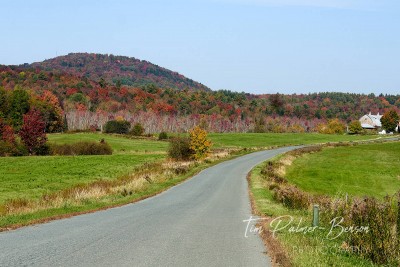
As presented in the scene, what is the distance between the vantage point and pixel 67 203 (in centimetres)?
1961

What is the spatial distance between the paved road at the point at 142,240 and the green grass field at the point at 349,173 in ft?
54.0

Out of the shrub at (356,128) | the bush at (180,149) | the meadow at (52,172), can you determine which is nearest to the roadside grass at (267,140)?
the shrub at (356,128)

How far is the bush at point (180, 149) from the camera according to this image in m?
58.4

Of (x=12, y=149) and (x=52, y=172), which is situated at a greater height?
(x=12, y=149)

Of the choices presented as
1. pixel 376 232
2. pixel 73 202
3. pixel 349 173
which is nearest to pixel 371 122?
pixel 349 173

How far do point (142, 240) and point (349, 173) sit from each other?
123ft

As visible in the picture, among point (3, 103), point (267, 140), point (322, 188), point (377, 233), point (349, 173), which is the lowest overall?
point (322, 188)

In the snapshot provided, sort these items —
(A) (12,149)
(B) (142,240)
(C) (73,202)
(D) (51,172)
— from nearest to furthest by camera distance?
1. (B) (142,240)
2. (C) (73,202)
3. (D) (51,172)
4. (A) (12,149)

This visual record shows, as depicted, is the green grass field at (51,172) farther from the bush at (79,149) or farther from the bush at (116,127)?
the bush at (116,127)

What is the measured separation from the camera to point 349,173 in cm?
4534

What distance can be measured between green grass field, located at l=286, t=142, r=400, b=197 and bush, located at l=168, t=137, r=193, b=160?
1413 centimetres

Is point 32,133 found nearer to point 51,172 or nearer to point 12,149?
point 12,149

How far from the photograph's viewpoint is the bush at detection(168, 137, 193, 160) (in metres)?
58.4

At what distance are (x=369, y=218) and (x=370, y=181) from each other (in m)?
33.0
